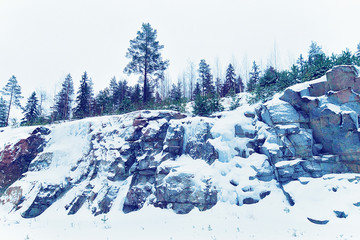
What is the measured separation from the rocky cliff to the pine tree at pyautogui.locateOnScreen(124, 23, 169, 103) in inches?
426

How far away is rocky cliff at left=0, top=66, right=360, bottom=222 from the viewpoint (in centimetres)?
953

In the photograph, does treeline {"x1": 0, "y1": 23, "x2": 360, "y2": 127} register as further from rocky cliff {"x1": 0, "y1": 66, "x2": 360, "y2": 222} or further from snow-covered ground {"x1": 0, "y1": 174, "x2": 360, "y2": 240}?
snow-covered ground {"x1": 0, "y1": 174, "x2": 360, "y2": 240}

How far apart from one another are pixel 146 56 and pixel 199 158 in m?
17.5

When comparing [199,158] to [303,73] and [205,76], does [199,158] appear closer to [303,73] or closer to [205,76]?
[303,73]

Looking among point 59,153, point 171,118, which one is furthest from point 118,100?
point 171,118

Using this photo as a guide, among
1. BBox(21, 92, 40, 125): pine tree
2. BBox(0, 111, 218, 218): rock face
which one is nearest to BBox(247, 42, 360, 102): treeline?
BBox(0, 111, 218, 218): rock face

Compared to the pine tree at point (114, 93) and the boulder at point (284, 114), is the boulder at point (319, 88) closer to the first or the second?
the boulder at point (284, 114)

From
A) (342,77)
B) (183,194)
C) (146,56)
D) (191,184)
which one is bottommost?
(183,194)

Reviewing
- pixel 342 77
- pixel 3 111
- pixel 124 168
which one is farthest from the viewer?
pixel 3 111

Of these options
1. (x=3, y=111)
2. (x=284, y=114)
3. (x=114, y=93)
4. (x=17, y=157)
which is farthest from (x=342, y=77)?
(x=3, y=111)

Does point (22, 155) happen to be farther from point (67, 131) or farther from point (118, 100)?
point (118, 100)

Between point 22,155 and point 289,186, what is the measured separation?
1915cm

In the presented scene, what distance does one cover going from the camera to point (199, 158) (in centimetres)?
1146

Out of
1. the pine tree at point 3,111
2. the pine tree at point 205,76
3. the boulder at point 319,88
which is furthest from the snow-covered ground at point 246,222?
the pine tree at point 3,111
